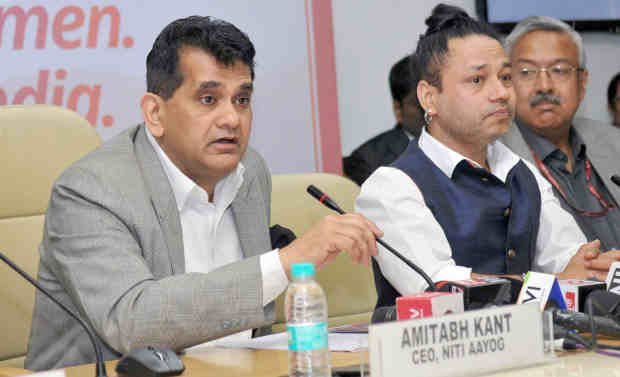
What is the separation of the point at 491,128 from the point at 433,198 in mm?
265

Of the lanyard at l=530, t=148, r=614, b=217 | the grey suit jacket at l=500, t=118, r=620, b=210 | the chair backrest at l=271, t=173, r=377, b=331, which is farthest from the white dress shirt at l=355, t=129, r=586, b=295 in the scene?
the grey suit jacket at l=500, t=118, r=620, b=210

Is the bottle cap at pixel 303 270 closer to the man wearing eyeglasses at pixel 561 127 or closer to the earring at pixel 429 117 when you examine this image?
the earring at pixel 429 117

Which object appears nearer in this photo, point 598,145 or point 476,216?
point 476,216

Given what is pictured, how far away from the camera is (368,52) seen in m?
3.39

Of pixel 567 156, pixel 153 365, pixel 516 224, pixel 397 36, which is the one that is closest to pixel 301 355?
pixel 153 365

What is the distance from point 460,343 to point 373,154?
2.12 meters

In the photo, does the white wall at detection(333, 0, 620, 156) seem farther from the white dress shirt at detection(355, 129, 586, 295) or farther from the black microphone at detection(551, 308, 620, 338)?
the black microphone at detection(551, 308, 620, 338)

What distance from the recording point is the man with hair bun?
6.17ft

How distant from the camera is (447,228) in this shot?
6.38 feet

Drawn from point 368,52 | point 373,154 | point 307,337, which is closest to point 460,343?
point 307,337

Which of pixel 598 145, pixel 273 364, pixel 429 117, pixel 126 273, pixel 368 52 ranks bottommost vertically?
pixel 273 364

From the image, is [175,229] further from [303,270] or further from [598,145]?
[598,145]

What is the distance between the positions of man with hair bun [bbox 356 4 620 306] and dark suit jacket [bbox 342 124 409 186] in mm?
959

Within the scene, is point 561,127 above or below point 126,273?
above
